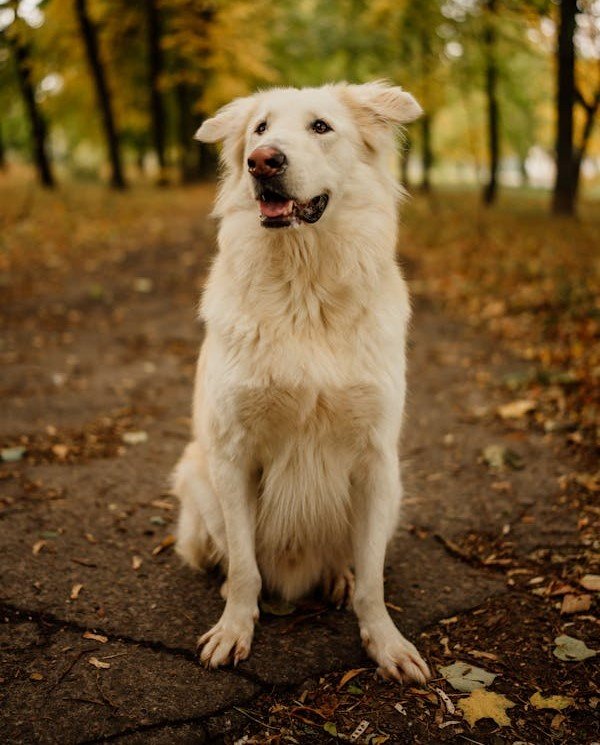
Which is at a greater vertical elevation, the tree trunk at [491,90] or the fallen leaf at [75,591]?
the tree trunk at [491,90]

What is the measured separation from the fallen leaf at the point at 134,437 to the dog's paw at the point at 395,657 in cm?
261

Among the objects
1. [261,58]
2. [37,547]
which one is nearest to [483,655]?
[37,547]

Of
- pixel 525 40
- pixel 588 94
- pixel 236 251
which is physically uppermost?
pixel 525 40

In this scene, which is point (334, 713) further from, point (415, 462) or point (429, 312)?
point (429, 312)

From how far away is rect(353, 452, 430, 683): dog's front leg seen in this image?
2.57m

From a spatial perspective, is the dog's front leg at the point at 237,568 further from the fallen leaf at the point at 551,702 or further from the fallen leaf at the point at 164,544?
the fallen leaf at the point at 551,702

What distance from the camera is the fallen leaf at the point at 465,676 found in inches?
94.1

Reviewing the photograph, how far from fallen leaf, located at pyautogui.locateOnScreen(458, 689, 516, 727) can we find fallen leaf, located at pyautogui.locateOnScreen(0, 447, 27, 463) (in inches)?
126

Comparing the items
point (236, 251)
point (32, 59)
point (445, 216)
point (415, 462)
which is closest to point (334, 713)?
point (236, 251)

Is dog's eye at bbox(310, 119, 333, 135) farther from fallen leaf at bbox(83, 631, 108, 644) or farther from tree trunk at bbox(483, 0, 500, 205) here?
tree trunk at bbox(483, 0, 500, 205)

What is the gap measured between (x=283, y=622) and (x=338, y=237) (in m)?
1.70

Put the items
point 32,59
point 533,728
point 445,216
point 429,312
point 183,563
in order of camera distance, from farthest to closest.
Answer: point 32,59 → point 445,216 → point 429,312 → point 183,563 → point 533,728

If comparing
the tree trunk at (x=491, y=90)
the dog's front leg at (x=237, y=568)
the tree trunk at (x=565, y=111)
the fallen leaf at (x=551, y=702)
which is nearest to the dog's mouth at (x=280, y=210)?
the dog's front leg at (x=237, y=568)

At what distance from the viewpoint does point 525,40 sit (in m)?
13.8
